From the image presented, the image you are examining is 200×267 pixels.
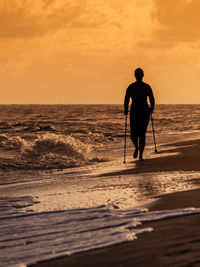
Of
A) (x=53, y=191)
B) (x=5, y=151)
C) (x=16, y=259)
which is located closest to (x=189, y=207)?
(x=16, y=259)

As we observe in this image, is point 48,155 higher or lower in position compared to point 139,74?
lower

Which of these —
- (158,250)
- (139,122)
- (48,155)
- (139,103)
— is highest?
(139,103)

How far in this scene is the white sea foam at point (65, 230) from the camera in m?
3.78

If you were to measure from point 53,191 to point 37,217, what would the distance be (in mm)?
2133

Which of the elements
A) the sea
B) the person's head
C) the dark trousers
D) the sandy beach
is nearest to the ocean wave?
the dark trousers

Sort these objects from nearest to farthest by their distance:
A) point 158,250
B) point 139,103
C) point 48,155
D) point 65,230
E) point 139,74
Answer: point 158,250
point 65,230
point 139,74
point 139,103
point 48,155

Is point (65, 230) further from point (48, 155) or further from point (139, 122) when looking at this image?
point (48, 155)

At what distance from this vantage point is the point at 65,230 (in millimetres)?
4410

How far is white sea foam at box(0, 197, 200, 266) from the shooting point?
3.78m

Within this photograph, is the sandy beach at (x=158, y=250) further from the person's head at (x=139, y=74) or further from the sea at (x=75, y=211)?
the person's head at (x=139, y=74)

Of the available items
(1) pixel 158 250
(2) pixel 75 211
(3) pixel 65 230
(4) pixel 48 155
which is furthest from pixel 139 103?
(1) pixel 158 250

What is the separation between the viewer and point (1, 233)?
4.49 meters

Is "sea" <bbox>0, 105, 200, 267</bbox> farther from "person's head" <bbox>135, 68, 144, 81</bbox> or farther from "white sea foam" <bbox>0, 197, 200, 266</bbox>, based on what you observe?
"person's head" <bbox>135, 68, 144, 81</bbox>

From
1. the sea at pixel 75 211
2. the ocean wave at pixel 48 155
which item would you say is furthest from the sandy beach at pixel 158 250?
the ocean wave at pixel 48 155
